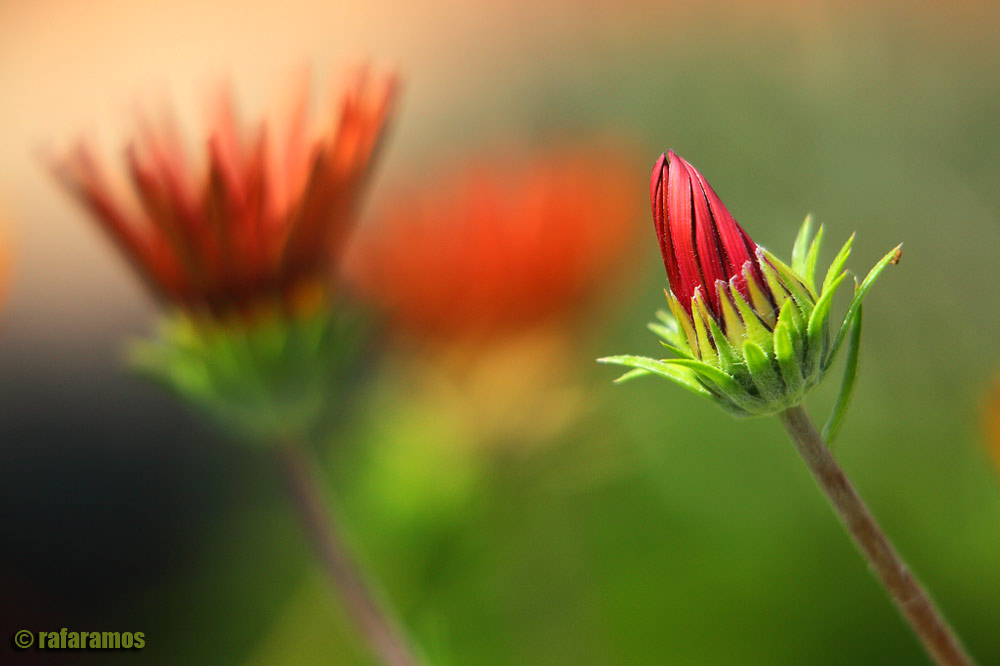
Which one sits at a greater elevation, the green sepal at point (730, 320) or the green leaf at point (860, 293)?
the green sepal at point (730, 320)

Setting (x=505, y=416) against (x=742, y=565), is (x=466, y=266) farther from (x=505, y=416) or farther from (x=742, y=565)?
(x=742, y=565)

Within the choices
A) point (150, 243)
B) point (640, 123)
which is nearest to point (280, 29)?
point (640, 123)

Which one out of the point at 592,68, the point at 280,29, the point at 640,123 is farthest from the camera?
the point at 280,29

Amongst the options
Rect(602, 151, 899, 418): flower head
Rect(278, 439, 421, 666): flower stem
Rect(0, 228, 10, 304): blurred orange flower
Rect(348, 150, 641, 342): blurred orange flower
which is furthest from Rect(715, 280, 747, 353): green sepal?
Rect(0, 228, 10, 304): blurred orange flower

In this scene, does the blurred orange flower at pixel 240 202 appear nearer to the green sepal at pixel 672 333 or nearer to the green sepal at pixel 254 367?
the green sepal at pixel 254 367

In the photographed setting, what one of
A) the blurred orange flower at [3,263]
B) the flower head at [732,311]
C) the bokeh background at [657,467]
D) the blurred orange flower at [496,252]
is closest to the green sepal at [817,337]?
the flower head at [732,311]
